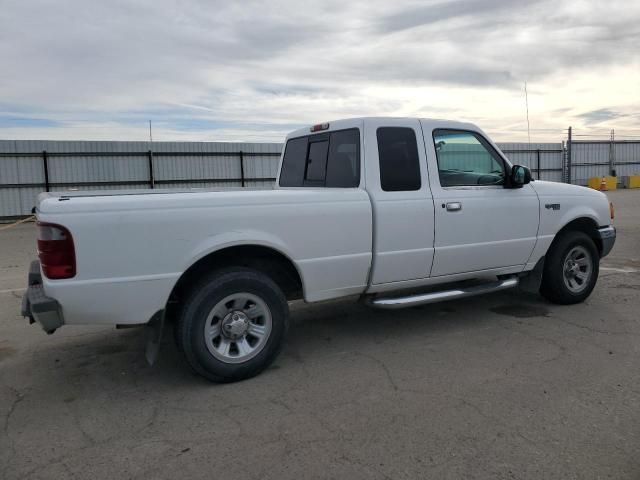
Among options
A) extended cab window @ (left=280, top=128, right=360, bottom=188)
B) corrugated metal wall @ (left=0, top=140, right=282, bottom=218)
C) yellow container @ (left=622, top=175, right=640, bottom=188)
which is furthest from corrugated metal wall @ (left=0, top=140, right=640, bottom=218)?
yellow container @ (left=622, top=175, right=640, bottom=188)

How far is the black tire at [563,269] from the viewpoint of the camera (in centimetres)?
573

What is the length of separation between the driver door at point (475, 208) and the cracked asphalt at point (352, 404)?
2.27ft

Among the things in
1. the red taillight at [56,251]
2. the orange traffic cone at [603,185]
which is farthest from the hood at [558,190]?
the orange traffic cone at [603,185]

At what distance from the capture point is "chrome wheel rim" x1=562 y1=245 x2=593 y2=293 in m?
5.87

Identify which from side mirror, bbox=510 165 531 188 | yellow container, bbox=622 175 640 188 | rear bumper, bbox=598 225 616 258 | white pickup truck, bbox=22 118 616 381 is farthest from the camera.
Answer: yellow container, bbox=622 175 640 188

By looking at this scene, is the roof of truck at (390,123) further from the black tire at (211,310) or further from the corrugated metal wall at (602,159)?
the corrugated metal wall at (602,159)

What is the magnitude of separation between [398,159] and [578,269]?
2.67 meters

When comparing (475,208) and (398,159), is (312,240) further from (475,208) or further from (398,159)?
(475,208)

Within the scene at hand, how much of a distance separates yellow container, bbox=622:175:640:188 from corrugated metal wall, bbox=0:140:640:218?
22.7 metres

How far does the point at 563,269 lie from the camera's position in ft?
18.9

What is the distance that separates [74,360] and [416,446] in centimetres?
303

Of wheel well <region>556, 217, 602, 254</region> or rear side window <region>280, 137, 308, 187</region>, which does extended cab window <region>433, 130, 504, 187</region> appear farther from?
rear side window <region>280, 137, 308, 187</region>

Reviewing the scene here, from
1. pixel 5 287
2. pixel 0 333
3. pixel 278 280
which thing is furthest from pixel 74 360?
pixel 5 287

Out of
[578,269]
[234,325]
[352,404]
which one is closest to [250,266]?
[234,325]
